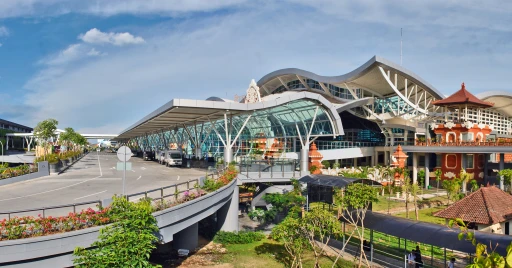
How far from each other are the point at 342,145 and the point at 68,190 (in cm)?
4444

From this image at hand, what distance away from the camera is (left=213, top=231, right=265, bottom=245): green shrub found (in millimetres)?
21256

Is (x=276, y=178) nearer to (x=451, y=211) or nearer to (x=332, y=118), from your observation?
(x=451, y=211)

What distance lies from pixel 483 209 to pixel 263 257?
37.1ft

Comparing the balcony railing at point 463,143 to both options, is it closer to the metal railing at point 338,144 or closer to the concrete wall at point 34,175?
the metal railing at point 338,144

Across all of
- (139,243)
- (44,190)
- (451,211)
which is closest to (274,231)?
(139,243)

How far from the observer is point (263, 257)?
734 inches

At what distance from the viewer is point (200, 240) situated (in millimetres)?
21766

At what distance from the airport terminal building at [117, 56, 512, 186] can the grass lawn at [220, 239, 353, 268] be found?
1152cm

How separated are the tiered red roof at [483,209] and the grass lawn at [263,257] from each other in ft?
21.7

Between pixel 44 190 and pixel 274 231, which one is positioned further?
pixel 44 190

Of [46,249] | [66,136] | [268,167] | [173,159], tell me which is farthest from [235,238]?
[66,136]

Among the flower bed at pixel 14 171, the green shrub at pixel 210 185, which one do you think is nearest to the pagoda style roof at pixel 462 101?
the green shrub at pixel 210 185

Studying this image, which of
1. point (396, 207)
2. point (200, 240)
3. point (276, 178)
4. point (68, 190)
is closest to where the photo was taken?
point (68, 190)

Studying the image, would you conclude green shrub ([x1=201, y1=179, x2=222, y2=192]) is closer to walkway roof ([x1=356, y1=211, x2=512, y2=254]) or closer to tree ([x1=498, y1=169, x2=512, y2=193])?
walkway roof ([x1=356, y1=211, x2=512, y2=254])
